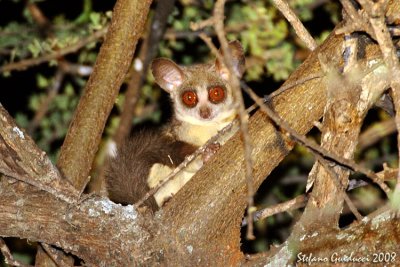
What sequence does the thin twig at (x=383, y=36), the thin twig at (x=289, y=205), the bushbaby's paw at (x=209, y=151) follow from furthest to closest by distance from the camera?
the bushbaby's paw at (x=209, y=151) → the thin twig at (x=289, y=205) → the thin twig at (x=383, y=36)

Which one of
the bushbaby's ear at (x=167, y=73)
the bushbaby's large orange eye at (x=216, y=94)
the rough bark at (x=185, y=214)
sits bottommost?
the rough bark at (x=185, y=214)

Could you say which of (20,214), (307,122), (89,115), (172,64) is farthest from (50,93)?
(307,122)

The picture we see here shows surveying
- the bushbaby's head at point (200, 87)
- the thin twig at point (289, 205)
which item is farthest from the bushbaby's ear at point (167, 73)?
the thin twig at point (289, 205)

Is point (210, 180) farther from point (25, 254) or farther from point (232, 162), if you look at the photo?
point (25, 254)

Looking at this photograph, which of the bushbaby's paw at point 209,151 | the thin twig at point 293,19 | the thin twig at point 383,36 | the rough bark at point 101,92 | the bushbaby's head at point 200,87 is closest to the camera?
the thin twig at point 383,36

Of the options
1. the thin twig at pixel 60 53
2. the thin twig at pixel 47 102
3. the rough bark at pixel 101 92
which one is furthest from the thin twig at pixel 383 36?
the thin twig at pixel 47 102

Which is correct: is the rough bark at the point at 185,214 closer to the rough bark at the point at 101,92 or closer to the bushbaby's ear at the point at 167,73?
the rough bark at the point at 101,92

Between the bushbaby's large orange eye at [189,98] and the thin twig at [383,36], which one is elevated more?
the bushbaby's large orange eye at [189,98]

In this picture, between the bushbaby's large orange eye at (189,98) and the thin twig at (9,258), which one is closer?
the thin twig at (9,258)
